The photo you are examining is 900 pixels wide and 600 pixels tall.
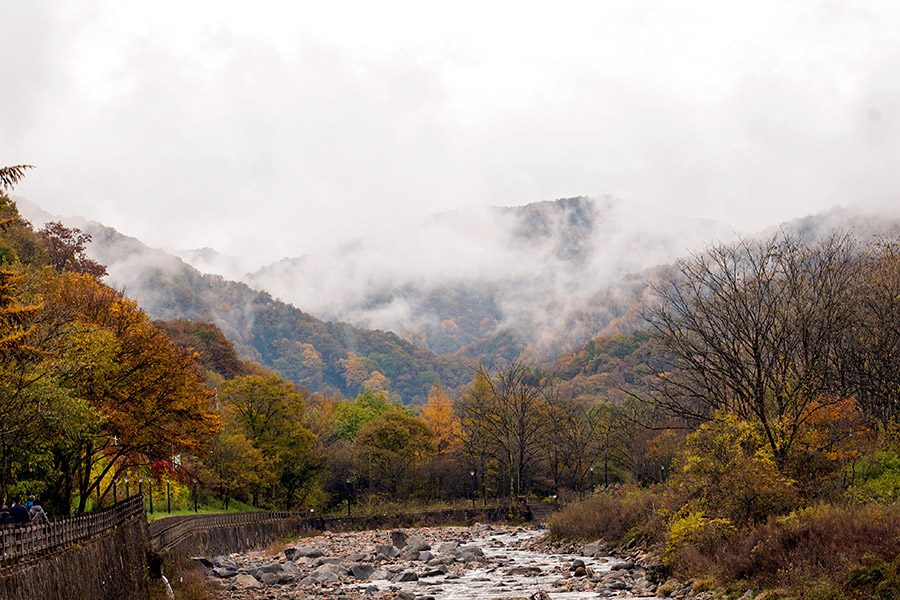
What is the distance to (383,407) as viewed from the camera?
121750mm

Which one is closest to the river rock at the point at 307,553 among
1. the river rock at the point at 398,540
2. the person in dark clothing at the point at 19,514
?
the river rock at the point at 398,540

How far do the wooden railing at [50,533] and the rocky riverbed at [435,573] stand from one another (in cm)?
831

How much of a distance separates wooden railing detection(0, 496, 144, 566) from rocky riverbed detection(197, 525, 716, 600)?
8312 millimetres

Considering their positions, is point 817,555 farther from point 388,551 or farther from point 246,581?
point 388,551

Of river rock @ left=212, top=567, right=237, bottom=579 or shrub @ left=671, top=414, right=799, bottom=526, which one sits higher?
shrub @ left=671, top=414, right=799, bottom=526

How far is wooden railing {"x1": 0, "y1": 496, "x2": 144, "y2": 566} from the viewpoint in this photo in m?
15.6

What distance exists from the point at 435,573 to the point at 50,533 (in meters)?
22.6

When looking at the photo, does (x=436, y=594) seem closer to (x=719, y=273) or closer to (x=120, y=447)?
(x=120, y=447)

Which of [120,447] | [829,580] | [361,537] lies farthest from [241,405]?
[829,580]

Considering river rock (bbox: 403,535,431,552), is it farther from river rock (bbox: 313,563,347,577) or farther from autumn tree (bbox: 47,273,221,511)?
autumn tree (bbox: 47,273,221,511)

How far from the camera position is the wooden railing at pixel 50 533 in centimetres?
1562

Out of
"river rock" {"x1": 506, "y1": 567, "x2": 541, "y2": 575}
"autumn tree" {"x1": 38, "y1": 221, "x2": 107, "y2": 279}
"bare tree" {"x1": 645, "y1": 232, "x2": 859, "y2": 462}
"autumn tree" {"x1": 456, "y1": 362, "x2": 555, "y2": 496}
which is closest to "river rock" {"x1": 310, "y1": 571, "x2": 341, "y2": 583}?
"river rock" {"x1": 506, "y1": 567, "x2": 541, "y2": 575}

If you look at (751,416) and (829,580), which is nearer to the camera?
(829,580)

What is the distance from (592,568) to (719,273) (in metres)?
15.2
